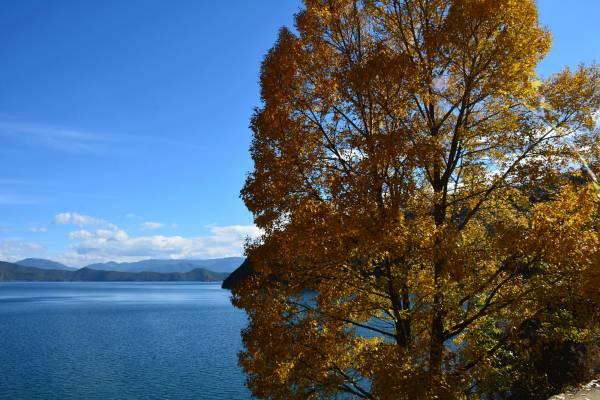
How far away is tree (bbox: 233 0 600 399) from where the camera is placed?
944 cm

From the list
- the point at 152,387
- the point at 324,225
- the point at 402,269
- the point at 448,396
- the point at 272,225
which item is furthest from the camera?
the point at 152,387

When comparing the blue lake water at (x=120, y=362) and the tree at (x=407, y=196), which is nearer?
the tree at (x=407, y=196)

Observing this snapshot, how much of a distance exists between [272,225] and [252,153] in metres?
2.01

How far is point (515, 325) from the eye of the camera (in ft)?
33.0

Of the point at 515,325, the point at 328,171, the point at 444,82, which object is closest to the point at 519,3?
the point at 444,82

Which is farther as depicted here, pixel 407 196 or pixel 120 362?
pixel 120 362

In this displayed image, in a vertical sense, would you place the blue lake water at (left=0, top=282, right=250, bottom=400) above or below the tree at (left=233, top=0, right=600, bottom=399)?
below

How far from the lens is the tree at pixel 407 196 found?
944cm

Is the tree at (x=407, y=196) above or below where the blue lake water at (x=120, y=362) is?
above

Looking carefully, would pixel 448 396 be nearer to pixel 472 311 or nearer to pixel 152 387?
pixel 472 311

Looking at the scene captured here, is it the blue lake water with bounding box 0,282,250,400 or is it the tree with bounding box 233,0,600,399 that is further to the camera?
the blue lake water with bounding box 0,282,250,400

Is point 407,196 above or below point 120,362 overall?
above

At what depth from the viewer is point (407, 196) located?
32.8 feet

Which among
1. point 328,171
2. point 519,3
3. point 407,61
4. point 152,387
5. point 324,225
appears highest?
point 519,3
